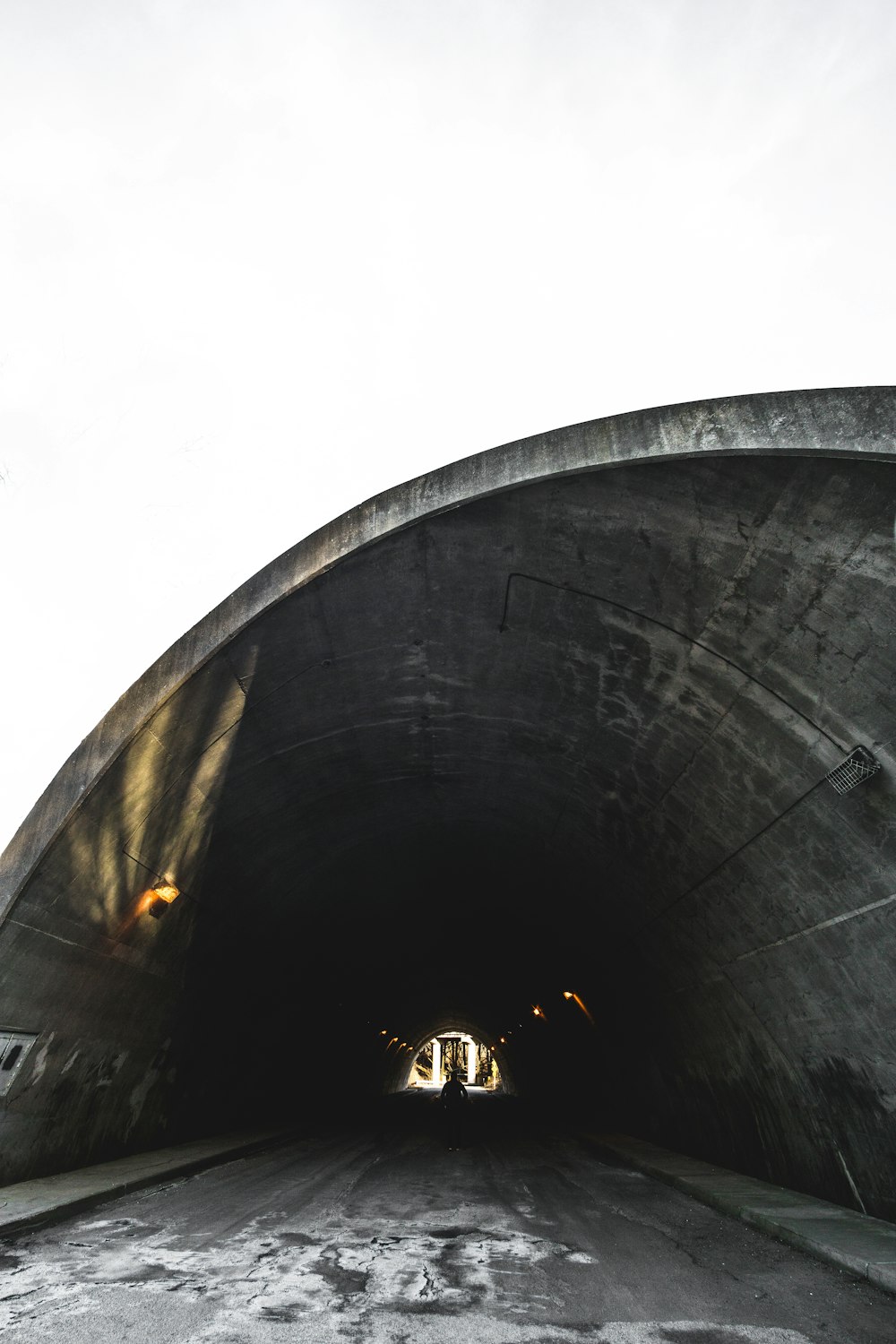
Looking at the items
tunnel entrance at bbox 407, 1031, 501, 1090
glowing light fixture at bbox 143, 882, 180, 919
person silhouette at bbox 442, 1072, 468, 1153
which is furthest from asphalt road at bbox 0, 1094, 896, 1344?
tunnel entrance at bbox 407, 1031, 501, 1090

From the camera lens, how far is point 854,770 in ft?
19.4

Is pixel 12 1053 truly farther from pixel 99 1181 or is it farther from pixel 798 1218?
pixel 798 1218

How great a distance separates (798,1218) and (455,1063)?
84.0m

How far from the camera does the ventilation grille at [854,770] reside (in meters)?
5.77

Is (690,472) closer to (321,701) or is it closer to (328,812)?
(321,701)

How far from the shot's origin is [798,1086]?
A: 27.2ft

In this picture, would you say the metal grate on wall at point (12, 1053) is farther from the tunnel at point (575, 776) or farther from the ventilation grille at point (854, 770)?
the ventilation grille at point (854, 770)

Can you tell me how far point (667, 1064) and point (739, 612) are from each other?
953 centimetres

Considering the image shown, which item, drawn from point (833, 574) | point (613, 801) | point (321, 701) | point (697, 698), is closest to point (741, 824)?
point (697, 698)

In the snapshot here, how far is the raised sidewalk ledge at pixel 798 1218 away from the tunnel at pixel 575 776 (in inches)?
12.6

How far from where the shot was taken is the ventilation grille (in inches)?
227

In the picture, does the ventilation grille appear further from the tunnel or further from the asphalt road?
the asphalt road

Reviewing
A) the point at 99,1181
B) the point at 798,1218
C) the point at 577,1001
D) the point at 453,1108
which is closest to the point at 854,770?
the point at 798,1218

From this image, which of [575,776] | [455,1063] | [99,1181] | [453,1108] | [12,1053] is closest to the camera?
[12,1053]
